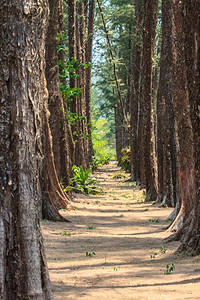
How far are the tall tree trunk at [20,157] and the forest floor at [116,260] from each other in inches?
44.7

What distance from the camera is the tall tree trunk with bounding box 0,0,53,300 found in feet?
11.7

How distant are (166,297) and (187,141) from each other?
3.94m

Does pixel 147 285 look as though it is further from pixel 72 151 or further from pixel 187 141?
pixel 72 151

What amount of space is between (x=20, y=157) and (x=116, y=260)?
141 inches

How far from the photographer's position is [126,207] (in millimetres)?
14773

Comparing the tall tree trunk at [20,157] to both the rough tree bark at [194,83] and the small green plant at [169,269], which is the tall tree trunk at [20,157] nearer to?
Answer: the small green plant at [169,269]

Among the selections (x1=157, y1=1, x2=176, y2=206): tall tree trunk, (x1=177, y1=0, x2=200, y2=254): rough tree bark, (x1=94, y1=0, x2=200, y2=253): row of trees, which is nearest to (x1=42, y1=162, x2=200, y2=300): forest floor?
(x1=177, y1=0, x2=200, y2=254): rough tree bark

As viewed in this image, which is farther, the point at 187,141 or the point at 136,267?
the point at 187,141

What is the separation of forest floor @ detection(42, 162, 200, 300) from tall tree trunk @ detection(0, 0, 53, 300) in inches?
44.7

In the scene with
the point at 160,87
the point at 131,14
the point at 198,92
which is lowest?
the point at 198,92

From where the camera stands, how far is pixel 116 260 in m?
6.74

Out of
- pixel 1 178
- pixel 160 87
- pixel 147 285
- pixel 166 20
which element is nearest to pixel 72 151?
pixel 160 87

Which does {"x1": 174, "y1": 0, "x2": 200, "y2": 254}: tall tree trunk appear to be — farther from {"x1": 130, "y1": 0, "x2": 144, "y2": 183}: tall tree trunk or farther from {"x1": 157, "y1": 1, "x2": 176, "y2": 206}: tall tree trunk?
{"x1": 130, "y1": 0, "x2": 144, "y2": 183}: tall tree trunk

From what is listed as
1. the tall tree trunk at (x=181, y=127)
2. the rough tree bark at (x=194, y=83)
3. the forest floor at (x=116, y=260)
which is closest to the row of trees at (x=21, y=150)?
the forest floor at (x=116, y=260)
